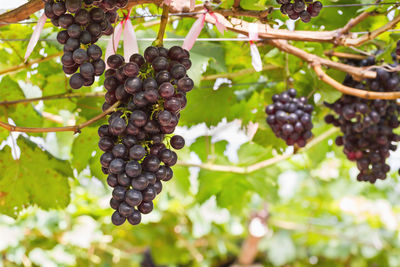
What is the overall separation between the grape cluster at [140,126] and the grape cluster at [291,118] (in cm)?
61

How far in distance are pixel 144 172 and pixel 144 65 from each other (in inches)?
6.5

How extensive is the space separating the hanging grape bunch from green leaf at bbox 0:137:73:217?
700 millimetres

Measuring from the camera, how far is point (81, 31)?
631 mm

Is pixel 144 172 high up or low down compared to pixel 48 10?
down

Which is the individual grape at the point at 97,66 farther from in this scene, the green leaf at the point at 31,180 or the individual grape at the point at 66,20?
the green leaf at the point at 31,180

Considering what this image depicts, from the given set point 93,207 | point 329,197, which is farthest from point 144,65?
point 329,197

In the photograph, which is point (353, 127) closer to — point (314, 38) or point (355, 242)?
point (314, 38)

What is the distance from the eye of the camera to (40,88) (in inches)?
59.6

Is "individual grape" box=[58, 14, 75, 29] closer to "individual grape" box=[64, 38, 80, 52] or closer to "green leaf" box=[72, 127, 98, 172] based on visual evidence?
"individual grape" box=[64, 38, 80, 52]

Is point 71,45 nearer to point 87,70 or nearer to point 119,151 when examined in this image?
point 87,70

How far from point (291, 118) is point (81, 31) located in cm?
73

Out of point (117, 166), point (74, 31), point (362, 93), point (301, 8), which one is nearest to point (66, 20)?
point (74, 31)

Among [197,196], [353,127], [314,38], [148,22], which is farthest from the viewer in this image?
[197,196]

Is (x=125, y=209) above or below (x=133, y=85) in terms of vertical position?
below
